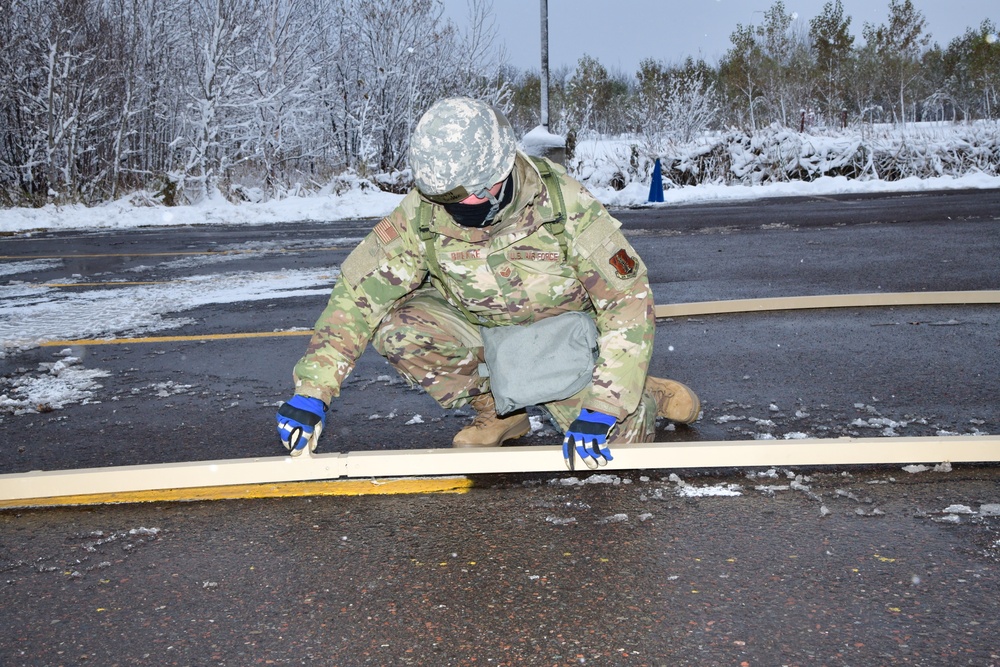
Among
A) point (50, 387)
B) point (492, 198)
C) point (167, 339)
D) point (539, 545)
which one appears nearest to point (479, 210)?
point (492, 198)

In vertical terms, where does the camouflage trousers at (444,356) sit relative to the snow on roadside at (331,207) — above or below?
above

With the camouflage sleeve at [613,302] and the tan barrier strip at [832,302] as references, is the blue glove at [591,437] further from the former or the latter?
the tan barrier strip at [832,302]

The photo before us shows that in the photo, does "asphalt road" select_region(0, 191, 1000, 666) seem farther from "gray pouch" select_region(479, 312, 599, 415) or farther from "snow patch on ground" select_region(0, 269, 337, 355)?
"snow patch on ground" select_region(0, 269, 337, 355)

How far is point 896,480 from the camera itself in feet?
9.65

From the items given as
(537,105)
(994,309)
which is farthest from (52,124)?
(537,105)

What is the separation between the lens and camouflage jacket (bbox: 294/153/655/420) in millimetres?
2848

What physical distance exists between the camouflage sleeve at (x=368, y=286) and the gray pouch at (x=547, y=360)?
1.39 feet

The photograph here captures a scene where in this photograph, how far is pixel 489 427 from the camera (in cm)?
347

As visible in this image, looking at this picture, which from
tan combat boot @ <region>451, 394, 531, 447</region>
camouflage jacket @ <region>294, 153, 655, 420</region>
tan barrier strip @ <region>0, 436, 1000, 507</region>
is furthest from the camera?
tan combat boot @ <region>451, 394, 531, 447</region>

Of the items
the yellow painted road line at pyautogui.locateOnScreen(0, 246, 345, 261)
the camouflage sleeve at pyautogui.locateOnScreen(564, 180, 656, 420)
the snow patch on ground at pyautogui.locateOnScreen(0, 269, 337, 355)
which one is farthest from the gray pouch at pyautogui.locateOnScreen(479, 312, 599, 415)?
the yellow painted road line at pyautogui.locateOnScreen(0, 246, 345, 261)

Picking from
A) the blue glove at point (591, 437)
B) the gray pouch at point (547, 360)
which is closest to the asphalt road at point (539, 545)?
the blue glove at point (591, 437)

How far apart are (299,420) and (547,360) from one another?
0.85m

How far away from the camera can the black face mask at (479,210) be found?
2746mm

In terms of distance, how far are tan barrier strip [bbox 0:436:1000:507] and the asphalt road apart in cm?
7
